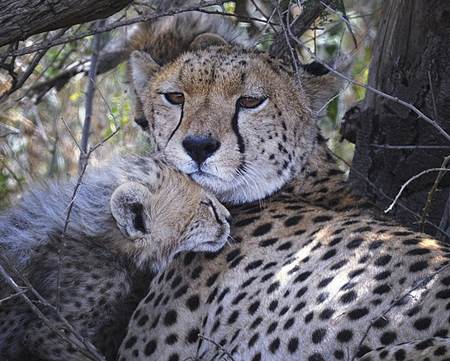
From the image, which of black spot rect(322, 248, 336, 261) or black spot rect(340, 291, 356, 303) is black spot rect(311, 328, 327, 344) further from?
black spot rect(322, 248, 336, 261)

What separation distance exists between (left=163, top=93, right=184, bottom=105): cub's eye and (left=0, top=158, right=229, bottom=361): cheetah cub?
0.90ft

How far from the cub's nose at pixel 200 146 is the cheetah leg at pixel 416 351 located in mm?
1138

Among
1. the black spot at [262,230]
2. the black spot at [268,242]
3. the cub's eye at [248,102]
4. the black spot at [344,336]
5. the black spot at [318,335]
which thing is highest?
the cub's eye at [248,102]

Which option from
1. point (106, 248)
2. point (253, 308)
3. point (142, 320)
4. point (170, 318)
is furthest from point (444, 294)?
point (106, 248)

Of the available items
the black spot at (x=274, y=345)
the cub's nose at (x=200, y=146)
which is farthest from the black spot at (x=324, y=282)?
the cub's nose at (x=200, y=146)

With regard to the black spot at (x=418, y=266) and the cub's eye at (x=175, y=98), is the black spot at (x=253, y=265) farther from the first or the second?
the cub's eye at (x=175, y=98)

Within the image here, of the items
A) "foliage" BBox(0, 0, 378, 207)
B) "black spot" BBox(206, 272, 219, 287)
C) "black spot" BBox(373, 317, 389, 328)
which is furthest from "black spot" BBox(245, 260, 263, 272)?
"foliage" BBox(0, 0, 378, 207)

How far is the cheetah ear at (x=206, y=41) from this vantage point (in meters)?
4.12

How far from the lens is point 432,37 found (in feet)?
13.1

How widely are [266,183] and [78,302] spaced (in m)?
0.83

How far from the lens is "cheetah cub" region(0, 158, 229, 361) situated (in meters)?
3.54

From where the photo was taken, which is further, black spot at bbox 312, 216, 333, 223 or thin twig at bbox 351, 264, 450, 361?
black spot at bbox 312, 216, 333, 223

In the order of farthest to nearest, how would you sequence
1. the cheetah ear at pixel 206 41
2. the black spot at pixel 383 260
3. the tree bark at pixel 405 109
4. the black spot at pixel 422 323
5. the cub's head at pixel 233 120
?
A: the cheetah ear at pixel 206 41 → the tree bark at pixel 405 109 → the cub's head at pixel 233 120 → the black spot at pixel 383 260 → the black spot at pixel 422 323

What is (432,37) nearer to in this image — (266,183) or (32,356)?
(266,183)
